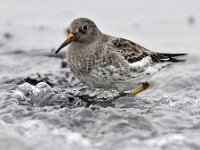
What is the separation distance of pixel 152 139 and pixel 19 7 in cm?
1139

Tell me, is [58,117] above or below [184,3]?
below

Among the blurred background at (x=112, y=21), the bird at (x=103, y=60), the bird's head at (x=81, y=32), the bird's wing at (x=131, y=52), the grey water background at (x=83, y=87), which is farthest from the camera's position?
the blurred background at (x=112, y=21)

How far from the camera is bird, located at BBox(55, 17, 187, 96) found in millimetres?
8922

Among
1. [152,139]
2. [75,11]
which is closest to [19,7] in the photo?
[75,11]

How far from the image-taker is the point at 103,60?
900cm

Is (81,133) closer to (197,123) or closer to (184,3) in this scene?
(197,123)

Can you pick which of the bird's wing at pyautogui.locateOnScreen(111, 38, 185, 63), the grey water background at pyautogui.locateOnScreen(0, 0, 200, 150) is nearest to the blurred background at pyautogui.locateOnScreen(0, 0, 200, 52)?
the grey water background at pyautogui.locateOnScreen(0, 0, 200, 150)

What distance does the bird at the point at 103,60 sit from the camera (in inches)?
351

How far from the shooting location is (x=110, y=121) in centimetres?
759

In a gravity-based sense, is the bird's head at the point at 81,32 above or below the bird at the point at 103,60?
above

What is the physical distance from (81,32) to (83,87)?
72.3 inches

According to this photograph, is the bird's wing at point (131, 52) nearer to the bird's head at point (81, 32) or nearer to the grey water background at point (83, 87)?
the bird's head at point (81, 32)

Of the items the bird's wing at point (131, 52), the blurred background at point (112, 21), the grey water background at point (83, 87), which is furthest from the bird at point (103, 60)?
the blurred background at point (112, 21)

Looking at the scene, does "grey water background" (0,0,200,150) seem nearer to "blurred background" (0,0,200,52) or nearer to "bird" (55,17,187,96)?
"blurred background" (0,0,200,52)
